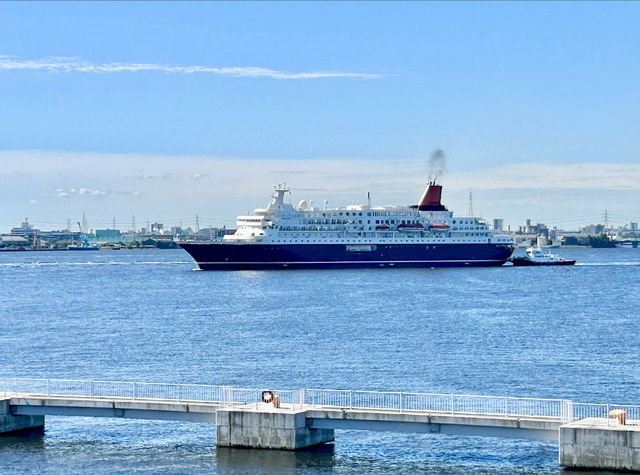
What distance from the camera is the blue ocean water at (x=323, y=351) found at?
98.0ft

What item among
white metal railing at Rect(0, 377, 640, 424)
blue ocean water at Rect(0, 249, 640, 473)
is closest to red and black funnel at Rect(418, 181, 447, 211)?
blue ocean water at Rect(0, 249, 640, 473)

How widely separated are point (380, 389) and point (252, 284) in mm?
63646

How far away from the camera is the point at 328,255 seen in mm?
127250

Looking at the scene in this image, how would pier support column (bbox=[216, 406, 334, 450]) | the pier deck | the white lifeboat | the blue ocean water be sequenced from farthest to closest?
the white lifeboat < the blue ocean water < pier support column (bbox=[216, 406, 334, 450]) < the pier deck

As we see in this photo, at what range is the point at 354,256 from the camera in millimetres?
128125

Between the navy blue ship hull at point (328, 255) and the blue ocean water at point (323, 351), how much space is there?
16902mm

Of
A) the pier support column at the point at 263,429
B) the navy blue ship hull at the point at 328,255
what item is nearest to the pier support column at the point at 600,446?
the pier support column at the point at 263,429

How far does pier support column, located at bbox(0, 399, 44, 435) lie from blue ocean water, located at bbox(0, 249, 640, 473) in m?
0.37

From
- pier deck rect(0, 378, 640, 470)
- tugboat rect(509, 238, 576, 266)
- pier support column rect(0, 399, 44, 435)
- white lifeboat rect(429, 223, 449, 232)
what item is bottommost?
pier support column rect(0, 399, 44, 435)

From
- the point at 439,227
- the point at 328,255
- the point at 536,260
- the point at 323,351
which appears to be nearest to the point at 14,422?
the point at 323,351

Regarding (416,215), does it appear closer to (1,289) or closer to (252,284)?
(252,284)

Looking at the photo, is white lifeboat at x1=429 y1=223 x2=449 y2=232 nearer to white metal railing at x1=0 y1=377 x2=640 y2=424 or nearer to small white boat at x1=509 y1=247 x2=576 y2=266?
small white boat at x1=509 y1=247 x2=576 y2=266

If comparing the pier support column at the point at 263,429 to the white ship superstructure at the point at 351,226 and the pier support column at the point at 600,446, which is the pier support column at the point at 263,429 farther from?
the white ship superstructure at the point at 351,226

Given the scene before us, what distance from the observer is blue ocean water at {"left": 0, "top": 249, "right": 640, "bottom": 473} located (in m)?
29.9
